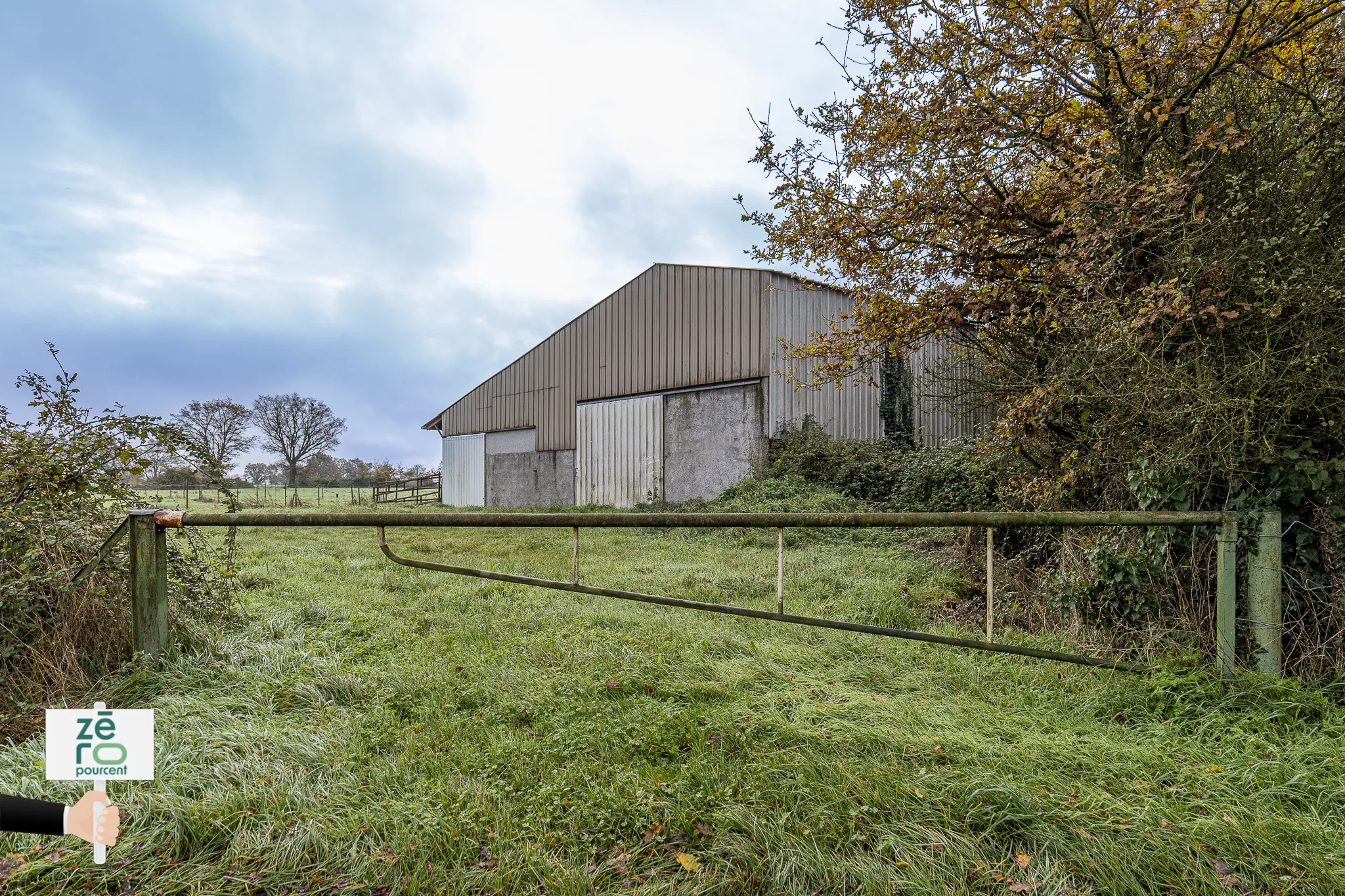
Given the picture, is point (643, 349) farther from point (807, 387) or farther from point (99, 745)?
point (99, 745)

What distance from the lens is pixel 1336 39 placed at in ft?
12.1

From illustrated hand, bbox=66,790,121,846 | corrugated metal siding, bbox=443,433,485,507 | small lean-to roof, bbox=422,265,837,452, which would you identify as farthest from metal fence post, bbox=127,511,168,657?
corrugated metal siding, bbox=443,433,485,507

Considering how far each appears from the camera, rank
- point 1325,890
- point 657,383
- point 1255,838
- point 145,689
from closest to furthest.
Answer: point 1325,890, point 1255,838, point 145,689, point 657,383

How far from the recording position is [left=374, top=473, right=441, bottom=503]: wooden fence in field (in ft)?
96.1

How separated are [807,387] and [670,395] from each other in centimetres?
344

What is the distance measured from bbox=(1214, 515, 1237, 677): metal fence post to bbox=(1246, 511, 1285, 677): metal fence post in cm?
11

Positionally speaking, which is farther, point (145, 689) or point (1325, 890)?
point (145, 689)

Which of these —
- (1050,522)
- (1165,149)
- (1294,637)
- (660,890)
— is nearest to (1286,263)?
(1165,149)

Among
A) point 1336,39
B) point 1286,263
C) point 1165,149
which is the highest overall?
point 1336,39

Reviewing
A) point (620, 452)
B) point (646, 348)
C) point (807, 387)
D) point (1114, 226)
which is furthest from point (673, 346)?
point (1114, 226)

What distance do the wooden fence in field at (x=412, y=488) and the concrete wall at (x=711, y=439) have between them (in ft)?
58.0

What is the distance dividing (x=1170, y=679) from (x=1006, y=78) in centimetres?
469

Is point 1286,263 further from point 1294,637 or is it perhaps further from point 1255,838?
point 1255,838

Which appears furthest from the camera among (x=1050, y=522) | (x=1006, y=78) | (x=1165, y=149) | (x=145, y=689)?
(x=1006, y=78)
